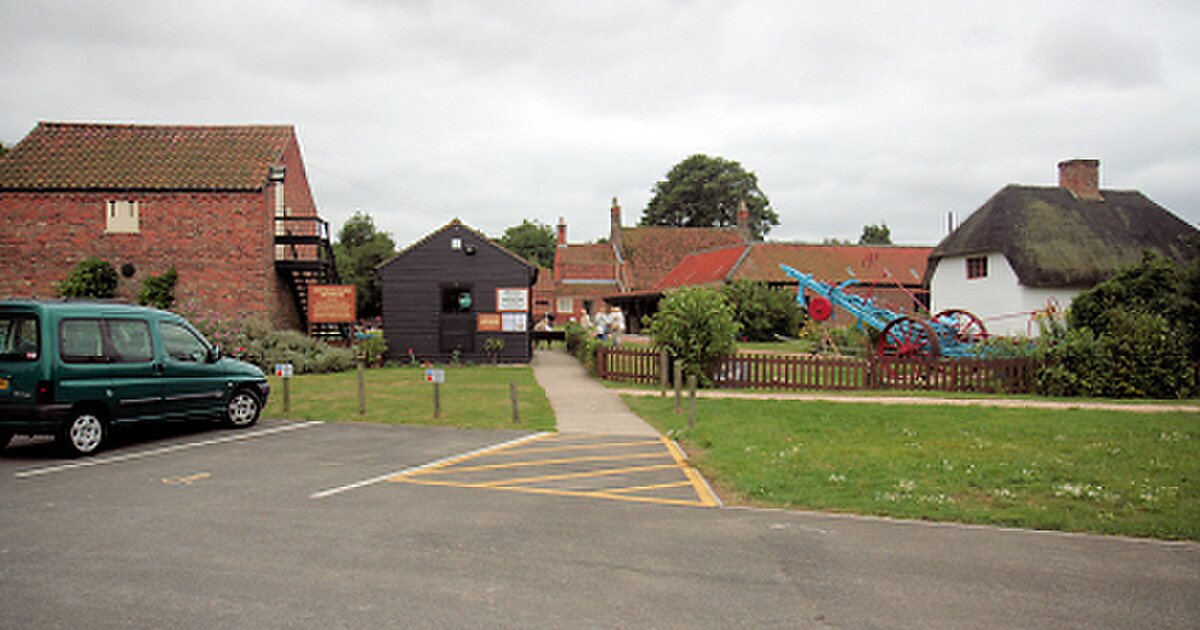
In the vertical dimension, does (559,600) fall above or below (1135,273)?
below

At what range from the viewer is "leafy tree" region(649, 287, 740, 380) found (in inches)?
728

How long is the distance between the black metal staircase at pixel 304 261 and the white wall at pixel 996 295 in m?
24.9

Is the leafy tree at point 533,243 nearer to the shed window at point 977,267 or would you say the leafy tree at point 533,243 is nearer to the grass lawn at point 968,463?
the shed window at point 977,267

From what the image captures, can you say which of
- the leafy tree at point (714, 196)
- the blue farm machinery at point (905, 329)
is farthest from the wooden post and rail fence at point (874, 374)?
the leafy tree at point (714, 196)

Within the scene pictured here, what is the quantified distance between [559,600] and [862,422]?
30.2ft

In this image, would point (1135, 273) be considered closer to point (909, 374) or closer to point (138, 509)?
point (909, 374)

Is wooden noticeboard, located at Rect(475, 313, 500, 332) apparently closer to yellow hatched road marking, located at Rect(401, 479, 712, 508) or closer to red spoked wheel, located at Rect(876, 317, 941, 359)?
red spoked wheel, located at Rect(876, 317, 941, 359)

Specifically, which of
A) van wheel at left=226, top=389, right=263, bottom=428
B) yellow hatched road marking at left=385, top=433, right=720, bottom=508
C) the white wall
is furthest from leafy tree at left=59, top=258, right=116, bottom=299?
the white wall

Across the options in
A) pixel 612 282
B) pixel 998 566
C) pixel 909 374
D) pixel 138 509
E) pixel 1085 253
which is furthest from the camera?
pixel 612 282

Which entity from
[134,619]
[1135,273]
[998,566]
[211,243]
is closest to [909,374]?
[1135,273]

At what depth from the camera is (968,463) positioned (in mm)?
9523

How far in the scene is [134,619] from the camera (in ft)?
15.1

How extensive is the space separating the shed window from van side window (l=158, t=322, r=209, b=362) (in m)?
30.1

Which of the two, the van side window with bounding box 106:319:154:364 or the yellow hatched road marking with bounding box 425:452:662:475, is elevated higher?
the van side window with bounding box 106:319:154:364
